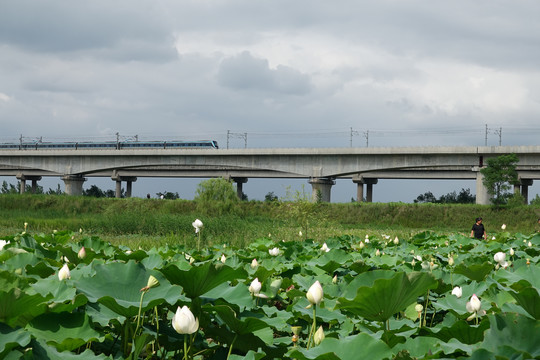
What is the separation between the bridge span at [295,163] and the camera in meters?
42.6

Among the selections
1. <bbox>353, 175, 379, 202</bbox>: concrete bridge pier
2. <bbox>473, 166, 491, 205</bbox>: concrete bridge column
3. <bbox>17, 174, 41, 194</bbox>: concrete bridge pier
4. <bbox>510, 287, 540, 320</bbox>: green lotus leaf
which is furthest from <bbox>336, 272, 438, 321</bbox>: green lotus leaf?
<bbox>17, 174, 41, 194</bbox>: concrete bridge pier

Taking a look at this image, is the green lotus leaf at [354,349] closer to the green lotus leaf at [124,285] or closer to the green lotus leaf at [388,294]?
the green lotus leaf at [388,294]

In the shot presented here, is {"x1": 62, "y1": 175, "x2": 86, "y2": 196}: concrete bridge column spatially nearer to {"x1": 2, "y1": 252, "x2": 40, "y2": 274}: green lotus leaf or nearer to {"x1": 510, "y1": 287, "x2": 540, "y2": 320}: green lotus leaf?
{"x1": 2, "y1": 252, "x2": 40, "y2": 274}: green lotus leaf

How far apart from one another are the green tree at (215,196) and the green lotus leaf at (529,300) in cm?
3266

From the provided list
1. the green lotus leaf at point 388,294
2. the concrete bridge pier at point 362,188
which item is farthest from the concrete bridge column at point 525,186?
the green lotus leaf at point 388,294

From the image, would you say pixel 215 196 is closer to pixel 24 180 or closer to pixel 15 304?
pixel 15 304

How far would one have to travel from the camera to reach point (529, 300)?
2.20 meters

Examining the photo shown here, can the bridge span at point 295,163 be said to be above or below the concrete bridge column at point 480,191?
above

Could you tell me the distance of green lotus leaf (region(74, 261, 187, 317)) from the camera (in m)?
2.19

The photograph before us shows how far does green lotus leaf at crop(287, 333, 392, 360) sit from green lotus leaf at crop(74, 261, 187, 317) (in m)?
0.67

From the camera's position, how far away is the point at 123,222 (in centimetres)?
2427

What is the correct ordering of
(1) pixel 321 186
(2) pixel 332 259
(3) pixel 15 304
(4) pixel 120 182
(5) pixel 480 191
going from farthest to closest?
(4) pixel 120 182 < (1) pixel 321 186 < (5) pixel 480 191 < (2) pixel 332 259 < (3) pixel 15 304

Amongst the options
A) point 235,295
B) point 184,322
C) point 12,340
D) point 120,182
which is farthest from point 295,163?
point 12,340

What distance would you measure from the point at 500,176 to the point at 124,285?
132ft
